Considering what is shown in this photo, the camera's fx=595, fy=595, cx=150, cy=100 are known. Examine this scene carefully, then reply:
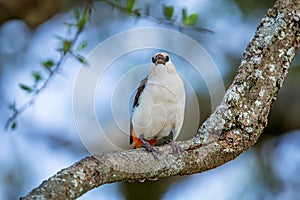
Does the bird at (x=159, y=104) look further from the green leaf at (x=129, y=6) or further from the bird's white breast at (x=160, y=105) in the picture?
the green leaf at (x=129, y=6)

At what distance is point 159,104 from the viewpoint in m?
2.45

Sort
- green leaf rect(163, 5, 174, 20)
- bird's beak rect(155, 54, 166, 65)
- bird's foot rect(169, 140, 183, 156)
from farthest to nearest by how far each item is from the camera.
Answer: bird's beak rect(155, 54, 166, 65) < green leaf rect(163, 5, 174, 20) < bird's foot rect(169, 140, 183, 156)

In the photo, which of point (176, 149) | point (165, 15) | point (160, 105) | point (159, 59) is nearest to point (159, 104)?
point (160, 105)

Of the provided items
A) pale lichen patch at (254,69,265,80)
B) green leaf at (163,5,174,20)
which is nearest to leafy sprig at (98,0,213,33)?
green leaf at (163,5,174,20)

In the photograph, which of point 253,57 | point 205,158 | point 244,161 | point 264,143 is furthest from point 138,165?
point 244,161

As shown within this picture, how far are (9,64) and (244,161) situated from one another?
1.63 m

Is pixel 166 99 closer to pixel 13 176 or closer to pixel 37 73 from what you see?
pixel 37 73

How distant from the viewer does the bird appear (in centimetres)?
245

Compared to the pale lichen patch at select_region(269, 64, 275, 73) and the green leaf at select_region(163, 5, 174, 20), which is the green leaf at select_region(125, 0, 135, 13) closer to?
the green leaf at select_region(163, 5, 174, 20)

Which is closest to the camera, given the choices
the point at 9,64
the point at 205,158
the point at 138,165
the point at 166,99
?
the point at 138,165

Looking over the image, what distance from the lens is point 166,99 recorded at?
8.00ft

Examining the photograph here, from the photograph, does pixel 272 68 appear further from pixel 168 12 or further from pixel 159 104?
pixel 159 104

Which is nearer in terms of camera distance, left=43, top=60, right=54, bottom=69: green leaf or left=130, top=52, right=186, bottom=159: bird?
left=43, top=60, right=54, bottom=69: green leaf

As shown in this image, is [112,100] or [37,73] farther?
[112,100]
